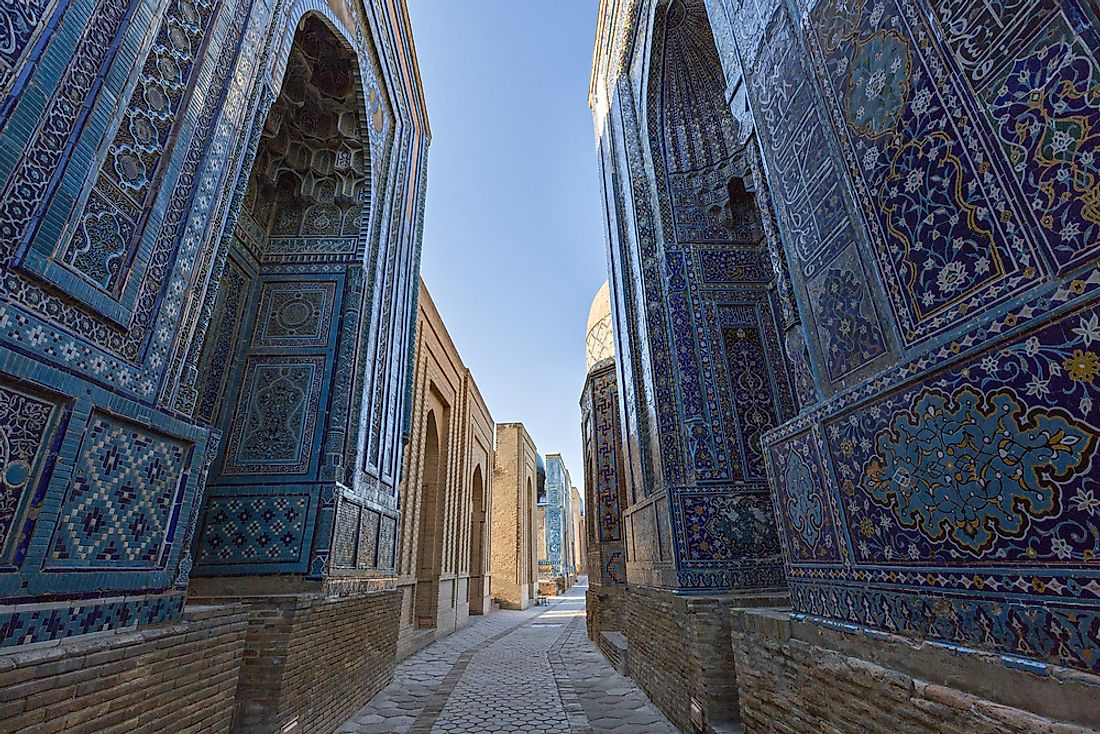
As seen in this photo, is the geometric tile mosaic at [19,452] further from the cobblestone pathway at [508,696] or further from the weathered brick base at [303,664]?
the cobblestone pathway at [508,696]

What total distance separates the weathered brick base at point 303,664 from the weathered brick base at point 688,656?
2.41 meters

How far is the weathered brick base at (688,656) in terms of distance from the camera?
10.6ft

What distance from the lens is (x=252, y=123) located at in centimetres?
306

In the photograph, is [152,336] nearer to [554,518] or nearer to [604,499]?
[604,499]

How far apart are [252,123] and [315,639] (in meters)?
3.29

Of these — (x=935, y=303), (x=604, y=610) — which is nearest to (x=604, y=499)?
(x=604, y=610)

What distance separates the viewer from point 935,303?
1.52 metres

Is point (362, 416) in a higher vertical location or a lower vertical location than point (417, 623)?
higher

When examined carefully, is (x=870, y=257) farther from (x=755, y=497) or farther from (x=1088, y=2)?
(x=755, y=497)

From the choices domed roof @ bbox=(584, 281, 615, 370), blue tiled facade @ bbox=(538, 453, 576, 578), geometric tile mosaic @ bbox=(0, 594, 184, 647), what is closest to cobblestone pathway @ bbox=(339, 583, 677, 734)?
geometric tile mosaic @ bbox=(0, 594, 184, 647)

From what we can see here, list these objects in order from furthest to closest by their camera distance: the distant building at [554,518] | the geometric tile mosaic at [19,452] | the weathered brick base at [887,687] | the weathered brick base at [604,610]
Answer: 1. the distant building at [554,518]
2. the weathered brick base at [604,610]
3. the geometric tile mosaic at [19,452]
4. the weathered brick base at [887,687]

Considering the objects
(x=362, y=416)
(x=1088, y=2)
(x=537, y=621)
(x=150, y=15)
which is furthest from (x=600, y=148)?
(x=537, y=621)

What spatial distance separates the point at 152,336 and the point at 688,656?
3583mm

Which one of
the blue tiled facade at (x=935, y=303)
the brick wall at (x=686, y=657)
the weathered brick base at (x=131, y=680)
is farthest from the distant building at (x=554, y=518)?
the blue tiled facade at (x=935, y=303)
